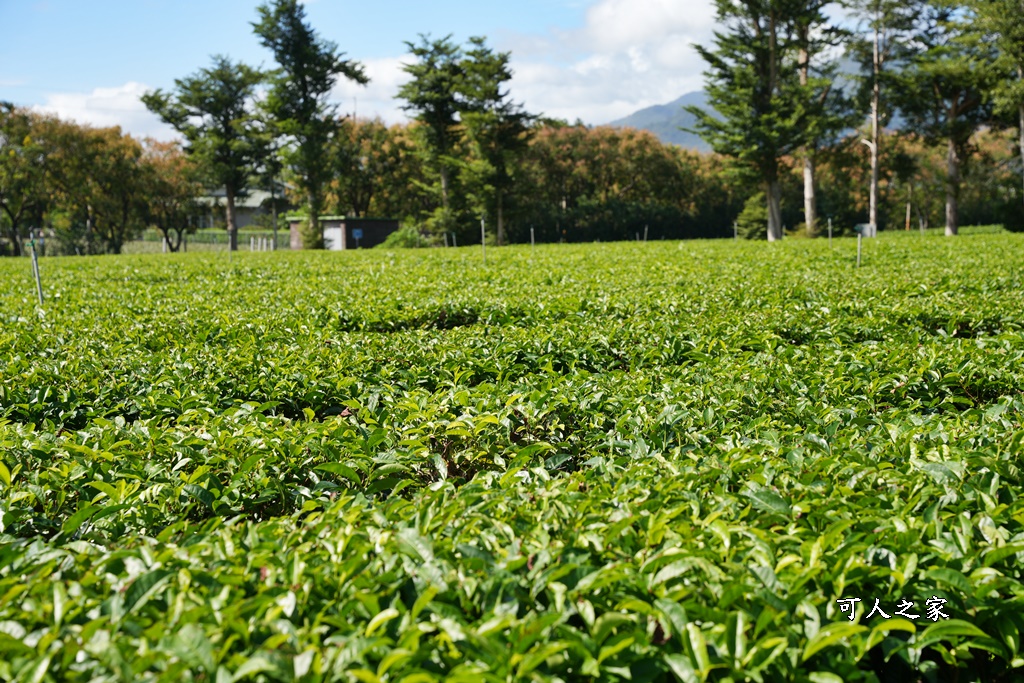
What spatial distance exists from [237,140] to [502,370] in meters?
42.1

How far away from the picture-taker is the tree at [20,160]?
38938mm

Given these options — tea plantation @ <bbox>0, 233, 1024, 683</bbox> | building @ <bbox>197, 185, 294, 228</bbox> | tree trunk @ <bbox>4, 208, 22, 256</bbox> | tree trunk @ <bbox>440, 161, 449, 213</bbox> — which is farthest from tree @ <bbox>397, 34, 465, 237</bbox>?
tea plantation @ <bbox>0, 233, 1024, 683</bbox>

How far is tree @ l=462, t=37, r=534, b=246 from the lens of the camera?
123 feet

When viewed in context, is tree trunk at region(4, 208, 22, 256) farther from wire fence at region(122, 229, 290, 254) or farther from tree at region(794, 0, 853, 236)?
tree at region(794, 0, 853, 236)

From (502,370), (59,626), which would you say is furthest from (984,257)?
(59,626)

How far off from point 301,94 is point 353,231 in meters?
7.93

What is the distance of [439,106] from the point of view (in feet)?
132

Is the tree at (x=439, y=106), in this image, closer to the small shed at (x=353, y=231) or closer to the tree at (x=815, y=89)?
the small shed at (x=353, y=231)

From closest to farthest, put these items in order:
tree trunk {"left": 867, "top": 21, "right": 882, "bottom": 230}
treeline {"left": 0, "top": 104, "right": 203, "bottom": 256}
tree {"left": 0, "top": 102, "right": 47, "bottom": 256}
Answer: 1. tree trunk {"left": 867, "top": 21, "right": 882, "bottom": 230}
2. tree {"left": 0, "top": 102, "right": 47, "bottom": 256}
3. treeline {"left": 0, "top": 104, "right": 203, "bottom": 256}

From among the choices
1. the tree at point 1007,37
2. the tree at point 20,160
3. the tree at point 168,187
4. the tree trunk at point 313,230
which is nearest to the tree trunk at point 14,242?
the tree at point 20,160

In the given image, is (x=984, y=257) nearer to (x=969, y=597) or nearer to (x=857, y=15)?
(x=969, y=597)

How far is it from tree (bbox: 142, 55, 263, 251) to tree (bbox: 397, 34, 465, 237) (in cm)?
1016

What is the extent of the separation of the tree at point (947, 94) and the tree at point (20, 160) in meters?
44.4

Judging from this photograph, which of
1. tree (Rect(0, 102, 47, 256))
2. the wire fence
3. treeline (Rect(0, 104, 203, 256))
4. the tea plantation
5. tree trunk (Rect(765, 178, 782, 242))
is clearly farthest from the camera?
the wire fence
